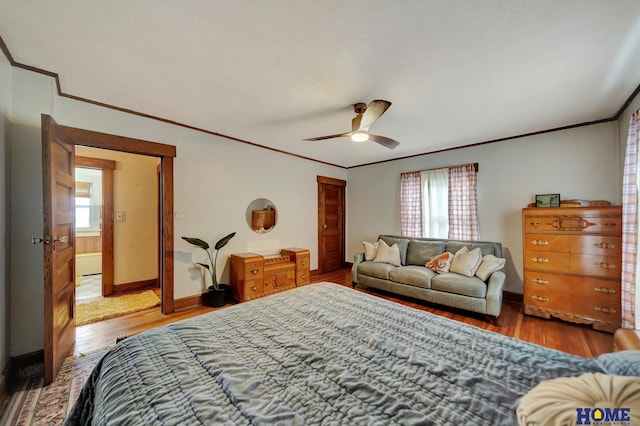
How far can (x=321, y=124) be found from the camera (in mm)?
3199

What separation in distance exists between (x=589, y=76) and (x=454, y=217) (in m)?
2.49

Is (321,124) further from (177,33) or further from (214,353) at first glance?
(214,353)

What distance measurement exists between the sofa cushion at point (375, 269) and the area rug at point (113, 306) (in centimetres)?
316

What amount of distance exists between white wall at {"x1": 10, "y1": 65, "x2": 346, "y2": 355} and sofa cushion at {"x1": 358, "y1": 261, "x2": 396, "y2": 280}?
1358 millimetres

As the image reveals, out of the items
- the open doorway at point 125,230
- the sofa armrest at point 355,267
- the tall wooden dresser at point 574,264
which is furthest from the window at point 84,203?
the tall wooden dresser at point 574,264

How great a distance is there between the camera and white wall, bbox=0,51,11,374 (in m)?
1.84

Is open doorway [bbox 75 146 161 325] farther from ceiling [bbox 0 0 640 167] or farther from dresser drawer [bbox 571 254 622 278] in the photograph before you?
dresser drawer [bbox 571 254 622 278]

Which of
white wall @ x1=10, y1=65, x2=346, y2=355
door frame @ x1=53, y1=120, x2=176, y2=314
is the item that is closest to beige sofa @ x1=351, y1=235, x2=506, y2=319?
white wall @ x1=10, y1=65, x2=346, y2=355

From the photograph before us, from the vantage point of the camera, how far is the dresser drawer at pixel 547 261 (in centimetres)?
291

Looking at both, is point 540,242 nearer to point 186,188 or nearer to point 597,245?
Result: point 597,245

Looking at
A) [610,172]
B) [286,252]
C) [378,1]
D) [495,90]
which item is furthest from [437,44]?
[286,252]

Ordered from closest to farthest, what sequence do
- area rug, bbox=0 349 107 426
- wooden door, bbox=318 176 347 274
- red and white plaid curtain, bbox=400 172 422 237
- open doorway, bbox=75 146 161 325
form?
area rug, bbox=0 349 107 426 < open doorway, bbox=75 146 161 325 < red and white plaid curtain, bbox=400 172 422 237 < wooden door, bbox=318 176 347 274

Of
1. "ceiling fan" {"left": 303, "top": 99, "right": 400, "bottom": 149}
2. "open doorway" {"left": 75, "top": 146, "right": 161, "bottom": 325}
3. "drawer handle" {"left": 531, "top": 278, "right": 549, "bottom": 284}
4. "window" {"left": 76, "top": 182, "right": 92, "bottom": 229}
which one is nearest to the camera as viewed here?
"ceiling fan" {"left": 303, "top": 99, "right": 400, "bottom": 149}

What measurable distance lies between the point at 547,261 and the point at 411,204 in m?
2.18
